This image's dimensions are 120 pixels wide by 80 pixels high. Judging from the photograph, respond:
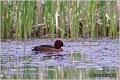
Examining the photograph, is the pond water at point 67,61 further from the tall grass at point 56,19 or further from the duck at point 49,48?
the tall grass at point 56,19

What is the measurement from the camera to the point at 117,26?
10594 mm

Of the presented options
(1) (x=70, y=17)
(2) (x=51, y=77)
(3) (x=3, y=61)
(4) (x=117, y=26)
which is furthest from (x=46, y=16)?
(2) (x=51, y=77)

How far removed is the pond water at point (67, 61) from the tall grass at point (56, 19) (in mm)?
338

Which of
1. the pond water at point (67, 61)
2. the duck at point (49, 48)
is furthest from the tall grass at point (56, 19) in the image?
the duck at point (49, 48)

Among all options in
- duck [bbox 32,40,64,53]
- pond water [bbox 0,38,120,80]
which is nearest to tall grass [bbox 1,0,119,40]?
pond water [bbox 0,38,120,80]

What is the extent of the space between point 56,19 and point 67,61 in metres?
3.35

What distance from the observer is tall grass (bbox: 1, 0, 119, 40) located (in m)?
10.1

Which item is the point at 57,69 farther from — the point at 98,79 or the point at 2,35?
the point at 2,35

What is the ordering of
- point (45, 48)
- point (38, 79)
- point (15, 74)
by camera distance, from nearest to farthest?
point (38, 79), point (15, 74), point (45, 48)

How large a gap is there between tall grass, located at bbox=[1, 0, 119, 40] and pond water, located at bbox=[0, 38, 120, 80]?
13.3 inches

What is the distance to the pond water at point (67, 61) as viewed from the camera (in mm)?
5770

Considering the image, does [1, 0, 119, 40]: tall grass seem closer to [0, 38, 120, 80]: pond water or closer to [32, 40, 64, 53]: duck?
[0, 38, 120, 80]: pond water

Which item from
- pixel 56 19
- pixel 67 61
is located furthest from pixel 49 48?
pixel 67 61

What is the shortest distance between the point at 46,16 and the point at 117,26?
1575 millimetres
